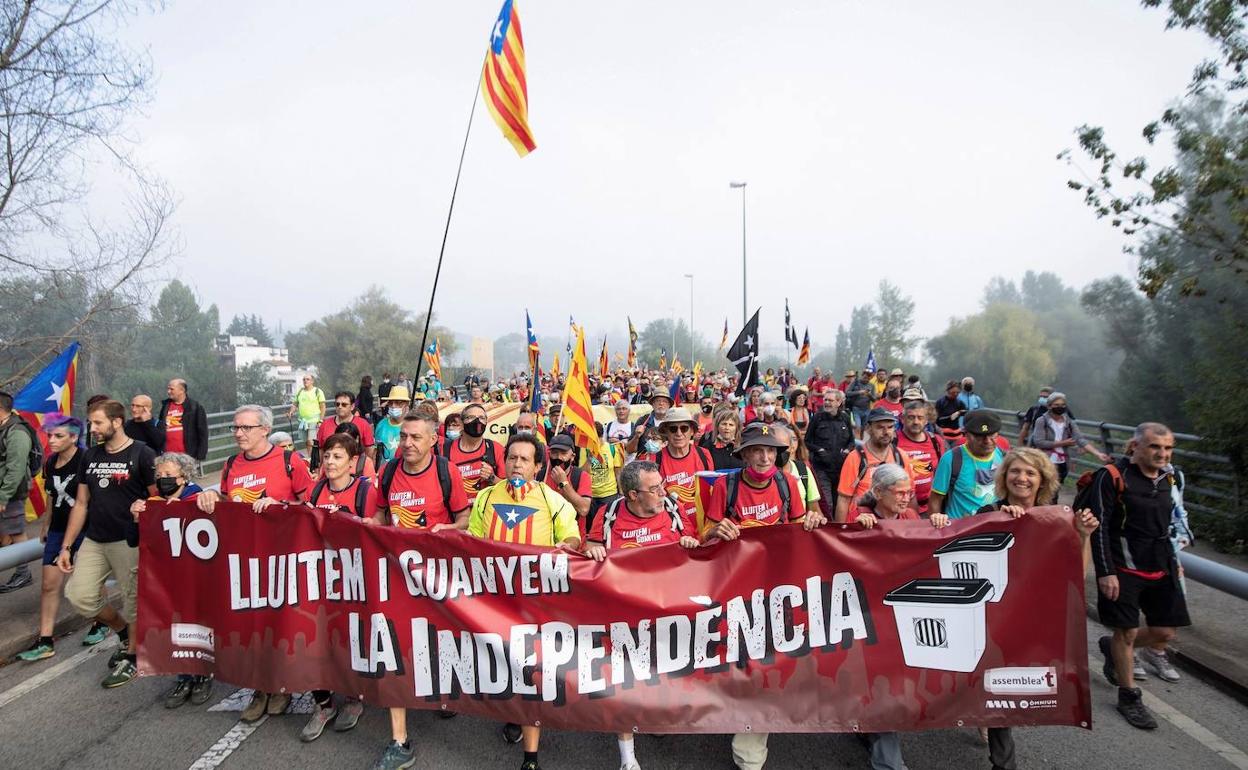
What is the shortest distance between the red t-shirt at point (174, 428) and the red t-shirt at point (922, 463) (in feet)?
28.1

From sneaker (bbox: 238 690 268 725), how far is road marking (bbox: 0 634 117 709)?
1.67 metres

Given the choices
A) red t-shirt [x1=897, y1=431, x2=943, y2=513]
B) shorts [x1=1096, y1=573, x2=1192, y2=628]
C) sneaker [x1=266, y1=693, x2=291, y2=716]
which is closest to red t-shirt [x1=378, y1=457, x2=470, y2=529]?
sneaker [x1=266, y1=693, x2=291, y2=716]

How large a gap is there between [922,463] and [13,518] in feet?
29.0

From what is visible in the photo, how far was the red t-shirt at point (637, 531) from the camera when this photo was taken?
4152 millimetres

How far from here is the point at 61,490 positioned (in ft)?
16.9

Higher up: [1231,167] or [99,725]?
[1231,167]

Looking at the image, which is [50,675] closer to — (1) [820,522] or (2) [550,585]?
(2) [550,585]

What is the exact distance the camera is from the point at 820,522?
12.4 ft

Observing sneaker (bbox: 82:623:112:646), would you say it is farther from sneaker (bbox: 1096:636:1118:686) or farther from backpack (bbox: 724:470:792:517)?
sneaker (bbox: 1096:636:1118:686)

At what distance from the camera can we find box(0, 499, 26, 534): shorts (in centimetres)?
656

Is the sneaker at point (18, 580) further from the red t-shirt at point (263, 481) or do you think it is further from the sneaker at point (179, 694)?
the red t-shirt at point (263, 481)

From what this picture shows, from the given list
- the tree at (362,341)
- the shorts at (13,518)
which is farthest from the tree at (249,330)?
the shorts at (13,518)

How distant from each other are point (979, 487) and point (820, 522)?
161 cm

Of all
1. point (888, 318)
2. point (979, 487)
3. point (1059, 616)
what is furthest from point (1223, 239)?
point (888, 318)
